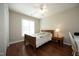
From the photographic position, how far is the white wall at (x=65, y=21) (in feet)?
3.86

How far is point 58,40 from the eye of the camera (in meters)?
1.33

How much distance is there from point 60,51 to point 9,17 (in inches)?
44.4

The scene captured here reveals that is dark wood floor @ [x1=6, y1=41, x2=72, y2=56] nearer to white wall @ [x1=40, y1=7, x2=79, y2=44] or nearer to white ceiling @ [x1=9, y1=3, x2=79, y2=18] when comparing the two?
white wall @ [x1=40, y1=7, x2=79, y2=44]

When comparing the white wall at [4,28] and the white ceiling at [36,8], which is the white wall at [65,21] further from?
the white wall at [4,28]

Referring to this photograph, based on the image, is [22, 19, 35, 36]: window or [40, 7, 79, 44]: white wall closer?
[40, 7, 79, 44]: white wall

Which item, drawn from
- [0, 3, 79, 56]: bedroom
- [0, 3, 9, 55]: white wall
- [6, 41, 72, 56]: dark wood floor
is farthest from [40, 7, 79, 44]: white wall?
[0, 3, 9, 55]: white wall

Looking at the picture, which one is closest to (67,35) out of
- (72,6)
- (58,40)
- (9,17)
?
(58,40)

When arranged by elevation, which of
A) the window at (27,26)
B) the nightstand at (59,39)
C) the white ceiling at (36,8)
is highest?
the white ceiling at (36,8)

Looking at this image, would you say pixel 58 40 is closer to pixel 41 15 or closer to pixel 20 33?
pixel 41 15

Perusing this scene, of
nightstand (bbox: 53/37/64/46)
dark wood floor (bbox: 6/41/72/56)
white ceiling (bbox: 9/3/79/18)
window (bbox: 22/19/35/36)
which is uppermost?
white ceiling (bbox: 9/3/79/18)

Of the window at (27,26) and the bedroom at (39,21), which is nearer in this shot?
the bedroom at (39,21)

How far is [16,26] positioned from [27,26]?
0.21 m

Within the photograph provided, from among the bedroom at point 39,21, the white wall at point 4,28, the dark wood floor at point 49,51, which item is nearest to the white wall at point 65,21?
the bedroom at point 39,21

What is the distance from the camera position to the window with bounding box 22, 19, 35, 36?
1346mm
